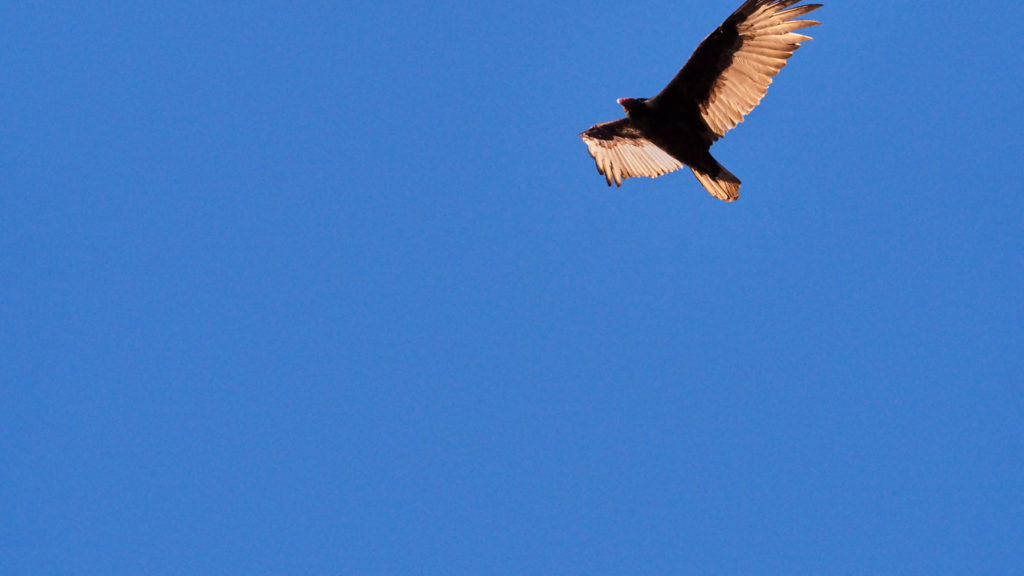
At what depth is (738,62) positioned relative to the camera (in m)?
8.62

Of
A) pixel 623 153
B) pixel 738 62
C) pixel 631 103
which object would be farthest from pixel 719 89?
pixel 623 153

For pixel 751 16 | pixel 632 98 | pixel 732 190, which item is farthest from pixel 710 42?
pixel 732 190

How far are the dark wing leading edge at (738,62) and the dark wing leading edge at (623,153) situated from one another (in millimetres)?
1192

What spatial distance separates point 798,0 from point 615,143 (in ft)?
10.4

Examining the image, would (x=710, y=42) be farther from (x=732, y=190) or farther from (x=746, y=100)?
(x=732, y=190)

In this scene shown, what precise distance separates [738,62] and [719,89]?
369mm

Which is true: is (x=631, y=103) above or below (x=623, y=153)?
below

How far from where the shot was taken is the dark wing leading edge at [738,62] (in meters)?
8.16

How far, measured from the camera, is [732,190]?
9.22m

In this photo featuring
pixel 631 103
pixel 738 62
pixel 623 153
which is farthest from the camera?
pixel 623 153

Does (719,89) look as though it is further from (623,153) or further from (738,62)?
(623,153)

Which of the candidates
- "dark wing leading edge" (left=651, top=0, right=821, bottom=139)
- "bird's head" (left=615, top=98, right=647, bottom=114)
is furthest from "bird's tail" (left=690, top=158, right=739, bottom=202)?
"bird's head" (left=615, top=98, right=647, bottom=114)

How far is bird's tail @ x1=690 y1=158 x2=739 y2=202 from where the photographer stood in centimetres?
918

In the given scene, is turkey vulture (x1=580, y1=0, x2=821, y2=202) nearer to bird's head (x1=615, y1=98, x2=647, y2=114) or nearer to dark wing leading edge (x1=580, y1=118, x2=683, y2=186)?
bird's head (x1=615, y1=98, x2=647, y2=114)
